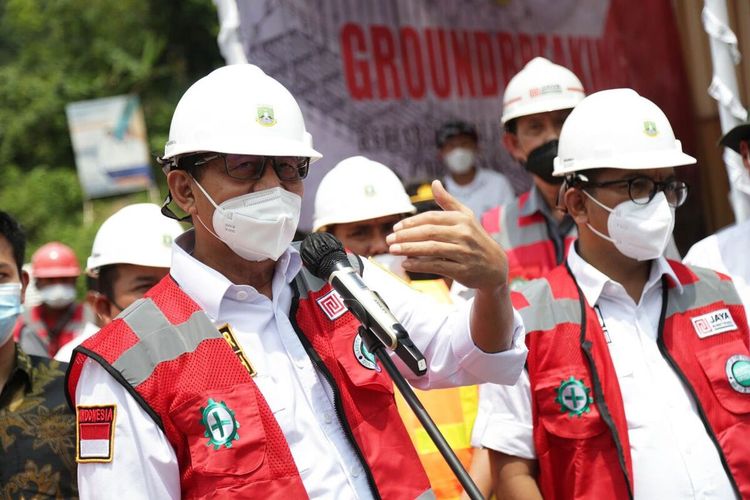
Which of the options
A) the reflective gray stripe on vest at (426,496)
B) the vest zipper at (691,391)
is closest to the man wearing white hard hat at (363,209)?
the vest zipper at (691,391)

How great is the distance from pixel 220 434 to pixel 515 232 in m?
2.89

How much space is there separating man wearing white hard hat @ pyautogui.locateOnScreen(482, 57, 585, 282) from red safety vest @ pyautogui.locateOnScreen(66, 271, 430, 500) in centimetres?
230

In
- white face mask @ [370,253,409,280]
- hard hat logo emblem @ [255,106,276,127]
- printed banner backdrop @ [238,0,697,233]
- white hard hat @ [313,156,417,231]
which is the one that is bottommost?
white face mask @ [370,253,409,280]

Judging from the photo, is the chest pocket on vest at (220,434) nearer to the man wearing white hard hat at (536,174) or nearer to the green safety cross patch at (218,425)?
the green safety cross patch at (218,425)

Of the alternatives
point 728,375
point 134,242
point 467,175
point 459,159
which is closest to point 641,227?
point 728,375

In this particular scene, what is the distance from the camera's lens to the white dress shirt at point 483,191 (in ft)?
24.9

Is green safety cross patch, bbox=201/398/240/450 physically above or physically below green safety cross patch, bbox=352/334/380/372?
below

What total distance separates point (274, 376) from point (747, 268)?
2.31 meters

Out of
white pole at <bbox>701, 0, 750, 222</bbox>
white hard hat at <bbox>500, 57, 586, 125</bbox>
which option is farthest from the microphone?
white pole at <bbox>701, 0, 750, 222</bbox>

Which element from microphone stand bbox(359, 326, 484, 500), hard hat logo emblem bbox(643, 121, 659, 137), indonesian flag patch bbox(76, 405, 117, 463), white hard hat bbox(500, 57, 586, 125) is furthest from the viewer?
white hard hat bbox(500, 57, 586, 125)

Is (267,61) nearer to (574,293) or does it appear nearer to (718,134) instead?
(574,293)

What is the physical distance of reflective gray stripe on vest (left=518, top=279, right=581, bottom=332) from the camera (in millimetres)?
3166

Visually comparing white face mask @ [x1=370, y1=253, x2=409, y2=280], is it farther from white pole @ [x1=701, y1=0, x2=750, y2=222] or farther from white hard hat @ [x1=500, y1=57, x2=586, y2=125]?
white pole @ [x1=701, y1=0, x2=750, y2=222]

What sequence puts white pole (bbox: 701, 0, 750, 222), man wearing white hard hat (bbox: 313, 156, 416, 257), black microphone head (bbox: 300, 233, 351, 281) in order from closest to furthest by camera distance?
black microphone head (bbox: 300, 233, 351, 281)
man wearing white hard hat (bbox: 313, 156, 416, 257)
white pole (bbox: 701, 0, 750, 222)
